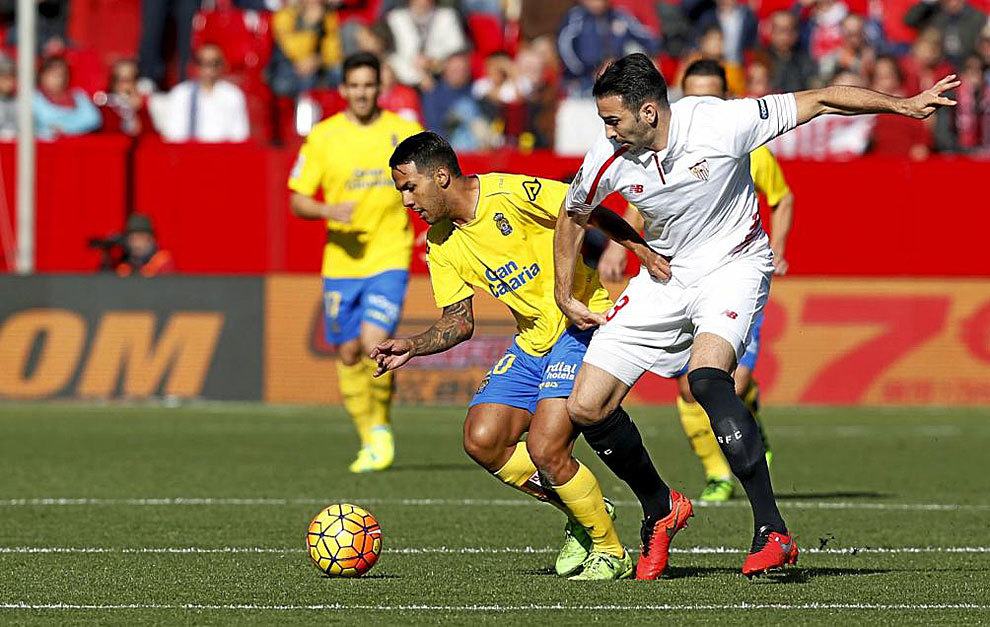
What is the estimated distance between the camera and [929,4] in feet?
74.8

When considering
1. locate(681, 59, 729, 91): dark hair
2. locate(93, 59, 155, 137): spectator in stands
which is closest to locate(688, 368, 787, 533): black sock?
locate(681, 59, 729, 91): dark hair

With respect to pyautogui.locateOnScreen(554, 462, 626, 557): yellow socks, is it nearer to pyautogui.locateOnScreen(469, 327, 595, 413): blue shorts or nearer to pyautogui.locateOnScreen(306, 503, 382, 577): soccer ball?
pyautogui.locateOnScreen(469, 327, 595, 413): blue shorts

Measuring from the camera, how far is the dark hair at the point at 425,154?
808 centimetres

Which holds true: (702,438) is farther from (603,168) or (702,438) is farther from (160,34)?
(160,34)

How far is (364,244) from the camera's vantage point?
1298 cm

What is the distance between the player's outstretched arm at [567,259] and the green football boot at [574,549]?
0.86 m

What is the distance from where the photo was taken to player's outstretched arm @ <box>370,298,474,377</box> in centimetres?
792

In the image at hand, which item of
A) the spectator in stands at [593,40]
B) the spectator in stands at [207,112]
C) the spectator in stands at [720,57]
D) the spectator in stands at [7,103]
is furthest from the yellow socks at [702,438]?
the spectator in stands at [7,103]

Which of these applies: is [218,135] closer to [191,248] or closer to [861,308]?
[191,248]

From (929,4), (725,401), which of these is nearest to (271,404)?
(929,4)

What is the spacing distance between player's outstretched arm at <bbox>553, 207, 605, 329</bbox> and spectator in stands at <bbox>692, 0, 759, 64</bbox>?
44.9 ft

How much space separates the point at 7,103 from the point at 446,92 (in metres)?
4.70

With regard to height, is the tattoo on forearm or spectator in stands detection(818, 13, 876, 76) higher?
spectator in stands detection(818, 13, 876, 76)

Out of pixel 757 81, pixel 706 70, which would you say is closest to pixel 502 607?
pixel 706 70
